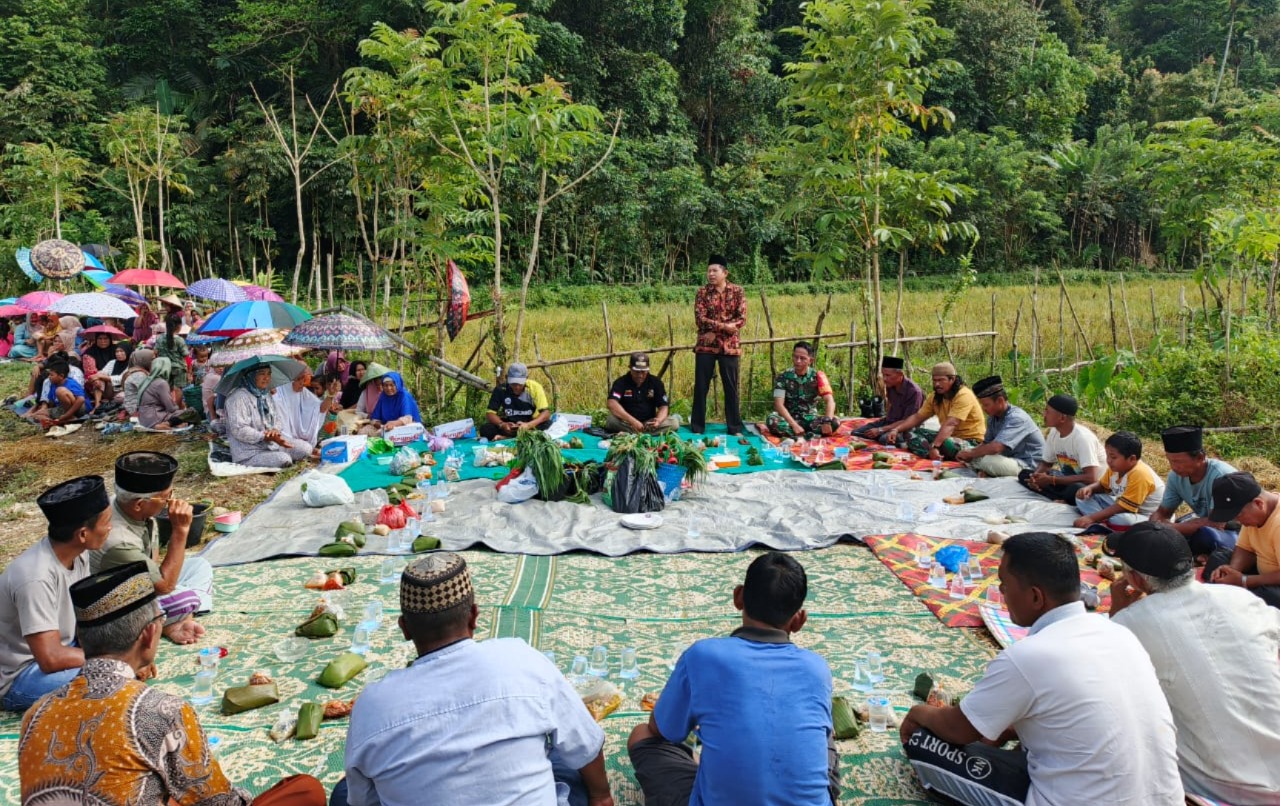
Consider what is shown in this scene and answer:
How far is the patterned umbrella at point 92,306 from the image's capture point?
10344mm

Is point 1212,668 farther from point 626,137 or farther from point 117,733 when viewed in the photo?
point 626,137

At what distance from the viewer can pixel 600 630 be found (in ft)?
15.0

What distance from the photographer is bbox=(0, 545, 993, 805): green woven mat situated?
3.34m

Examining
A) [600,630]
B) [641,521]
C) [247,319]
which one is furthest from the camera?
[247,319]

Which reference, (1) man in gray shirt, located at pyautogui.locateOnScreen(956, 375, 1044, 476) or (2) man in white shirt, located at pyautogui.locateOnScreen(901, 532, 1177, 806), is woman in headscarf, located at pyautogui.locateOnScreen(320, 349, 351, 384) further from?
(2) man in white shirt, located at pyautogui.locateOnScreen(901, 532, 1177, 806)

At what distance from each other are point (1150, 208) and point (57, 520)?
111 feet

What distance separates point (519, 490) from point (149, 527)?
112 inches

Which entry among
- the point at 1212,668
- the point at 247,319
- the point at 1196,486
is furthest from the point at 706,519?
the point at 247,319

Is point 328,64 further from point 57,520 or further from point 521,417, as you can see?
point 57,520

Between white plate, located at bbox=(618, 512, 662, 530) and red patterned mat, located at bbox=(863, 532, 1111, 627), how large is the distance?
1.50 metres

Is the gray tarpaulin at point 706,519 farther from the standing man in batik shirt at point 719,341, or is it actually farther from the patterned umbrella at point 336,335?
the standing man in batik shirt at point 719,341

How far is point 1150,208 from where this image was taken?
96.4ft

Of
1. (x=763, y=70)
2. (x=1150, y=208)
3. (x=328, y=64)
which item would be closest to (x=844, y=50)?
(x=328, y=64)

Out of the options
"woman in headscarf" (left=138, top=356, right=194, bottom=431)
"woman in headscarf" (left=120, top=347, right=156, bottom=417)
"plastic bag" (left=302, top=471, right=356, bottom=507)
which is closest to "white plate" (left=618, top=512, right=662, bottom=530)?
"plastic bag" (left=302, top=471, right=356, bottom=507)
